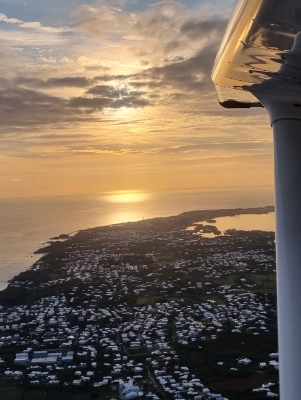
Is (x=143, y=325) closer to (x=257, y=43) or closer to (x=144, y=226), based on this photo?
(x=257, y=43)

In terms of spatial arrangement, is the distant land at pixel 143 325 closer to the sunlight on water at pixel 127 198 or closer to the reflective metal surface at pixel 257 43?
the reflective metal surface at pixel 257 43

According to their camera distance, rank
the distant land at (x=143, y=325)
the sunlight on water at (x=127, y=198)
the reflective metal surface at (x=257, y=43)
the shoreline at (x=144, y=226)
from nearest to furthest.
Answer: the reflective metal surface at (x=257, y=43) → the distant land at (x=143, y=325) → the shoreline at (x=144, y=226) → the sunlight on water at (x=127, y=198)

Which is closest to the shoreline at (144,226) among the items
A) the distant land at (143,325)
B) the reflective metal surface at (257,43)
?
the distant land at (143,325)

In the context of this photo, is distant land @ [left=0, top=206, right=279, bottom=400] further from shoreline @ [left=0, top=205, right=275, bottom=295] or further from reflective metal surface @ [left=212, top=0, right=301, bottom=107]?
reflective metal surface @ [left=212, top=0, right=301, bottom=107]

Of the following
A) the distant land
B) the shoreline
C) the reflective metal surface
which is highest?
the reflective metal surface

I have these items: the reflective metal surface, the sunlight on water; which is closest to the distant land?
the reflective metal surface
